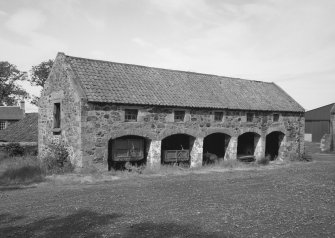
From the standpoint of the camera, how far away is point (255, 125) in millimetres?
20609

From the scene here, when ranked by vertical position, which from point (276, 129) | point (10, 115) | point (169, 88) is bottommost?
point (276, 129)

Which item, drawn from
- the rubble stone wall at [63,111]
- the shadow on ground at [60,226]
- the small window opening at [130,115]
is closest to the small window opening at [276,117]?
the small window opening at [130,115]

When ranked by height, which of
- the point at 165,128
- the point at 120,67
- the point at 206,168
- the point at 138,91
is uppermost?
the point at 120,67

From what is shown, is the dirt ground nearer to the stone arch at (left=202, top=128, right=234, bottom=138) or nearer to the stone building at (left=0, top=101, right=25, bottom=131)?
the stone arch at (left=202, top=128, right=234, bottom=138)

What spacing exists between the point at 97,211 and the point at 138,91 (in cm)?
909

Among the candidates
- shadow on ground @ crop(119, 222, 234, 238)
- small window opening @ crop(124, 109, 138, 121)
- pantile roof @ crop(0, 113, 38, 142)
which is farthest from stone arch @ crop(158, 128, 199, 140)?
pantile roof @ crop(0, 113, 38, 142)

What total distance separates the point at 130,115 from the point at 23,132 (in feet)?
41.9

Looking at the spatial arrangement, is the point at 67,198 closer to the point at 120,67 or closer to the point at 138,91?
the point at 138,91

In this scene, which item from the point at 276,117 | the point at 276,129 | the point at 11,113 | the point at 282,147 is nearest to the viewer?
the point at 276,129

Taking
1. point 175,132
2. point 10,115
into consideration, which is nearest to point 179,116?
point 175,132

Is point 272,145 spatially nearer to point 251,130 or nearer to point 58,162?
point 251,130

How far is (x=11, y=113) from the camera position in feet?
149

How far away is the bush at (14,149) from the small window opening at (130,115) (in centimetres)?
889

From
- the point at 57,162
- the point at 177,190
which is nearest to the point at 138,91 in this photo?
the point at 57,162
